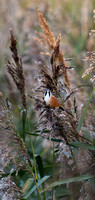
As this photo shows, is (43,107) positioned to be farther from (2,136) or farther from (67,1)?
(67,1)

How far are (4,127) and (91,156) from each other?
0.46m


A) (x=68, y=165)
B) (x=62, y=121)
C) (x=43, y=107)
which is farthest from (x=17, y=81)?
(x=68, y=165)

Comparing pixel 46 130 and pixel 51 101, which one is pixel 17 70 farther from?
pixel 46 130

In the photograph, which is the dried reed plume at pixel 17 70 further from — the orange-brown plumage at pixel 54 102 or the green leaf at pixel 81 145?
the green leaf at pixel 81 145

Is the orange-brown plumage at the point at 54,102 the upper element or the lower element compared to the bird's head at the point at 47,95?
lower

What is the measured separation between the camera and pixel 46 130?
59.7 inches

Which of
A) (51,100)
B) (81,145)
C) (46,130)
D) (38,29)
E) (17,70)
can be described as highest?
(38,29)

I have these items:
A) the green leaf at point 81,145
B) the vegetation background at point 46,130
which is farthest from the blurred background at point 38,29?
the green leaf at point 81,145

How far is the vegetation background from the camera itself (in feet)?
4.71

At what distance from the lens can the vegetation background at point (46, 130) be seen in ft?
4.71

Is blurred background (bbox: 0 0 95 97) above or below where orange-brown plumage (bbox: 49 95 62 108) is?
above

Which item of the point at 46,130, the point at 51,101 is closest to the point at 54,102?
the point at 51,101

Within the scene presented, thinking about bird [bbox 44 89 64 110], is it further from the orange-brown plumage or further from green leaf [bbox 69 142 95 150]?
green leaf [bbox 69 142 95 150]

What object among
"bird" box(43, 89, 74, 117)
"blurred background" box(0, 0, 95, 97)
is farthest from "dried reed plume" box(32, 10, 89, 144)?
"blurred background" box(0, 0, 95, 97)
